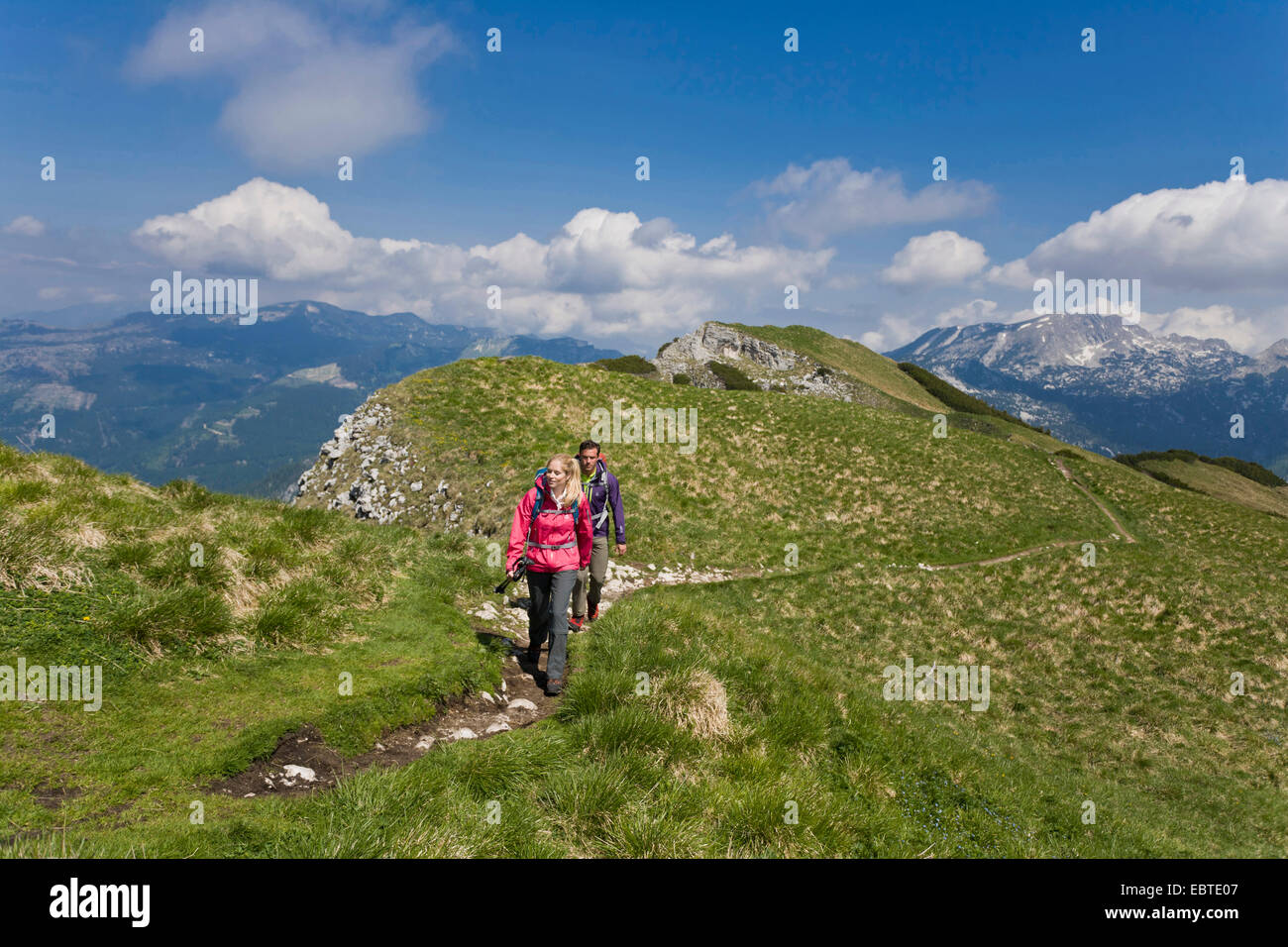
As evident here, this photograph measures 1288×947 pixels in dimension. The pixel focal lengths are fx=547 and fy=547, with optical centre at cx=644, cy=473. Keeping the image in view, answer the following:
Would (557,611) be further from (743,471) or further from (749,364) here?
(749,364)

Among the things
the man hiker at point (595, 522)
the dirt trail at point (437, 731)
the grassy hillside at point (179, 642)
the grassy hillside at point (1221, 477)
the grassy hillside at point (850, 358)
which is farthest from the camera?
the grassy hillside at point (850, 358)

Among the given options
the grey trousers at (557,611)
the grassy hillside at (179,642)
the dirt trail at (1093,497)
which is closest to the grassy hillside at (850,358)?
the dirt trail at (1093,497)

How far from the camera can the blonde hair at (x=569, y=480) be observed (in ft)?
28.8

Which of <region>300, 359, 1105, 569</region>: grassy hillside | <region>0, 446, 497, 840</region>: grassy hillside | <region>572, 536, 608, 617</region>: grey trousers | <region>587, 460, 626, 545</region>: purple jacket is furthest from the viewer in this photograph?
<region>300, 359, 1105, 569</region>: grassy hillside

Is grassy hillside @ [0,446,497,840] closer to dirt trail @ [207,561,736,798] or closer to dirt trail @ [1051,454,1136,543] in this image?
dirt trail @ [207,561,736,798]

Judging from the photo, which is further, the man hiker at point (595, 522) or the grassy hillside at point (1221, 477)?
the grassy hillside at point (1221, 477)

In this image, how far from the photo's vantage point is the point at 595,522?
39.1 feet

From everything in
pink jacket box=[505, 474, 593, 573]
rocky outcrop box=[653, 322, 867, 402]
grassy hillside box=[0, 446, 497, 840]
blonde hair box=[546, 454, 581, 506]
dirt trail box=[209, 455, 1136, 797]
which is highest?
rocky outcrop box=[653, 322, 867, 402]

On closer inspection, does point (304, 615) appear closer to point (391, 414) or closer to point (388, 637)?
point (388, 637)

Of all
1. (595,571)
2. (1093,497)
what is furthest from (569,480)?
(1093,497)

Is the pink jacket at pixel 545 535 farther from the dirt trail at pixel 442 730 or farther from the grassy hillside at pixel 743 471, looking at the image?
the grassy hillside at pixel 743 471

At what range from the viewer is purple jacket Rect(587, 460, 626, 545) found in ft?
37.7

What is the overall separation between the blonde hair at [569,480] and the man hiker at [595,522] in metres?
1.69

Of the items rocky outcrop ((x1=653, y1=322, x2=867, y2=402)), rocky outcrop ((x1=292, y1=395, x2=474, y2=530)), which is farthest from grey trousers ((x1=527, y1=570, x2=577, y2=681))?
rocky outcrop ((x1=653, y1=322, x2=867, y2=402))
